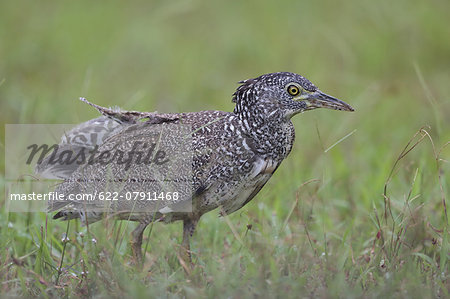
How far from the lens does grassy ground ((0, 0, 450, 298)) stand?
4.11 metres

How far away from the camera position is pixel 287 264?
429 centimetres

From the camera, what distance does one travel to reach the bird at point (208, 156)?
437 cm

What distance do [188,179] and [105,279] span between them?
855 millimetres

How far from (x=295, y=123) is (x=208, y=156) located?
3.67m

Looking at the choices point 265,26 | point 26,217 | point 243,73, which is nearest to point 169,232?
point 26,217

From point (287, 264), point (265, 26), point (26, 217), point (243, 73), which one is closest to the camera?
point (287, 264)

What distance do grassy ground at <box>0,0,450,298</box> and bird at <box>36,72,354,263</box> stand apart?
0.63 ft

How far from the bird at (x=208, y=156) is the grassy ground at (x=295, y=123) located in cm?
19

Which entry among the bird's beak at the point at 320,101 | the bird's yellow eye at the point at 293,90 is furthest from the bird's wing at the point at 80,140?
the bird's beak at the point at 320,101

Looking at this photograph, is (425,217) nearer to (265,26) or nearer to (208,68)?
(208,68)
